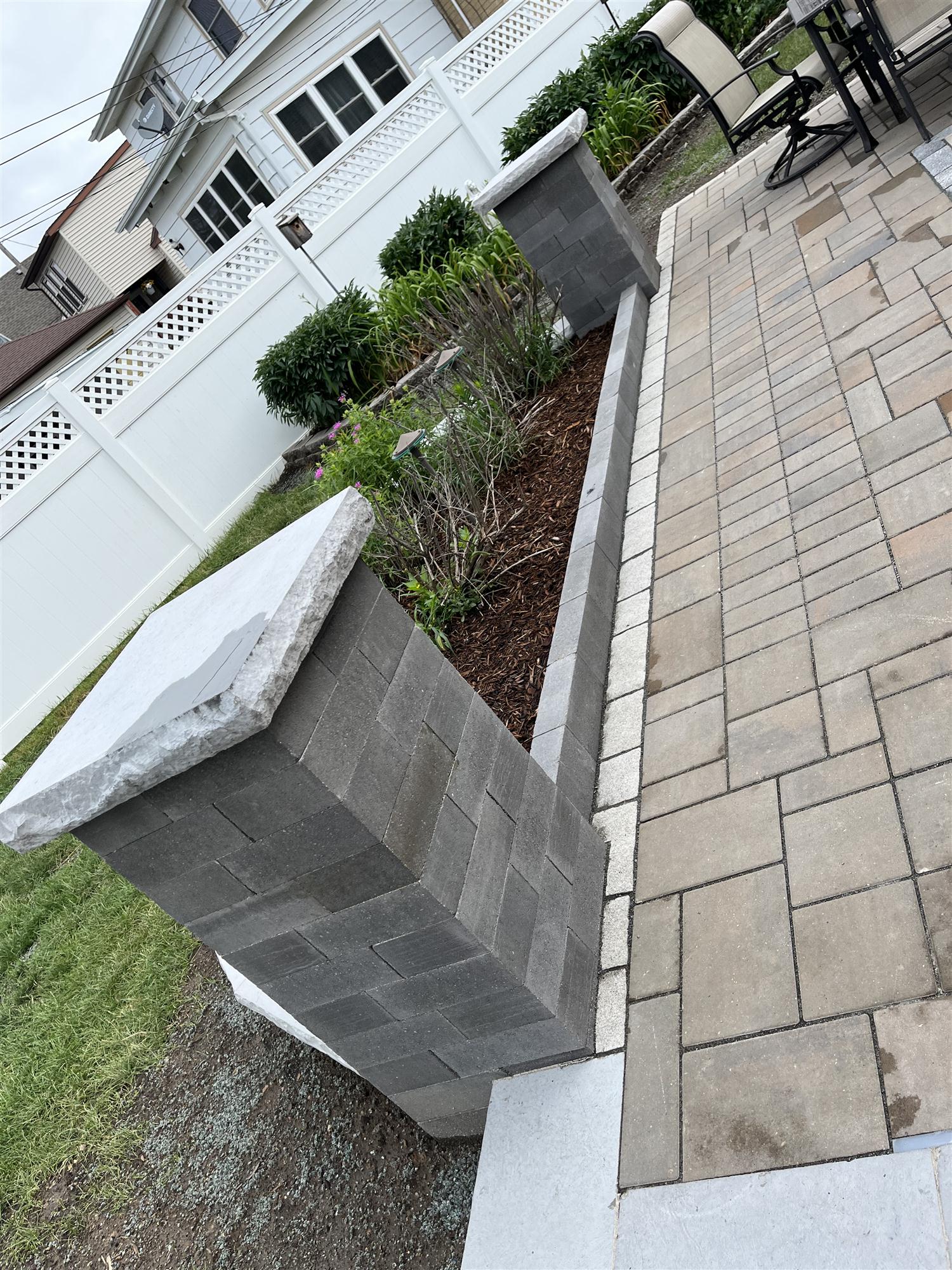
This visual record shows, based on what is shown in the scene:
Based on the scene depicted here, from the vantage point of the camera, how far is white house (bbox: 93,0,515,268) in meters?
16.1

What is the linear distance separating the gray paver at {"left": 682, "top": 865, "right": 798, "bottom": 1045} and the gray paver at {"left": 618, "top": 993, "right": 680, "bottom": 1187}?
0.06 meters

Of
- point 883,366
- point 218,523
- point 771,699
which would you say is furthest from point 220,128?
point 771,699

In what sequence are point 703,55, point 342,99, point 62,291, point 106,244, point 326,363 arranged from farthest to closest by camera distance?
point 62,291 < point 106,244 < point 342,99 < point 326,363 < point 703,55

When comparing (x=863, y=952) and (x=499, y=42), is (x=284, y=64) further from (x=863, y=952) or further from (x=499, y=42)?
(x=863, y=952)

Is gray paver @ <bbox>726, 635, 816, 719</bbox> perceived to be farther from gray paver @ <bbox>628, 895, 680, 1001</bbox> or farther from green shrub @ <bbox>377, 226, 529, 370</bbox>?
green shrub @ <bbox>377, 226, 529, 370</bbox>

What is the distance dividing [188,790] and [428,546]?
294 cm

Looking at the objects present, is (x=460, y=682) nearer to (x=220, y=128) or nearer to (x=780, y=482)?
(x=780, y=482)

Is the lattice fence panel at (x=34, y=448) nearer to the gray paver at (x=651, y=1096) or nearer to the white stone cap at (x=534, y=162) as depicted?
the white stone cap at (x=534, y=162)

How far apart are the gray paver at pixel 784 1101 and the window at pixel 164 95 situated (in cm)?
2046

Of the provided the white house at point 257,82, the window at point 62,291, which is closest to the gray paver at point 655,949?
the white house at point 257,82

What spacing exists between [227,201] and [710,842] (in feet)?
62.1

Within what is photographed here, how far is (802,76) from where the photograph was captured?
244 inches

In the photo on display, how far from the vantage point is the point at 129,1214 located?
2990 mm

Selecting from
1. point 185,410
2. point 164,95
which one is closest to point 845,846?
point 185,410
